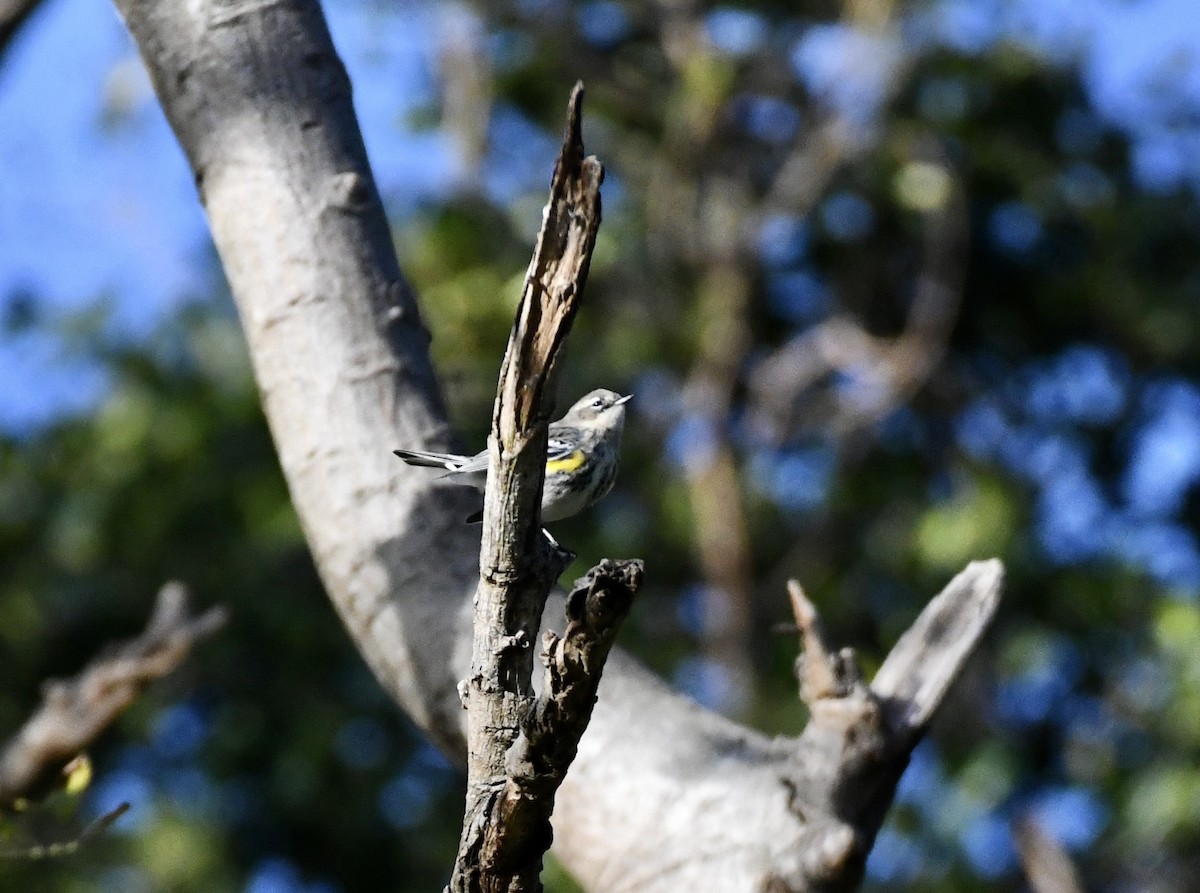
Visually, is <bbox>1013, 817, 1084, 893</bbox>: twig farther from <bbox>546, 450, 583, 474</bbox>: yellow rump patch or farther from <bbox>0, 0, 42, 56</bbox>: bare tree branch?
<bbox>0, 0, 42, 56</bbox>: bare tree branch

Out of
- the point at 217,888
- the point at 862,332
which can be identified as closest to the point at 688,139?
the point at 862,332

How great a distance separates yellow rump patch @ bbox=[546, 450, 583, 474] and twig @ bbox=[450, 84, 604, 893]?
5.24 feet

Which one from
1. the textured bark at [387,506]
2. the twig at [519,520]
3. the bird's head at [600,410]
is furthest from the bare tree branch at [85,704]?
the twig at [519,520]

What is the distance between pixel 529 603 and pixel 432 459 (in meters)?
1.16

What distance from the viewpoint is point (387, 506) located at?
3525 millimetres

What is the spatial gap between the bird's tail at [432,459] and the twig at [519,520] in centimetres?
108

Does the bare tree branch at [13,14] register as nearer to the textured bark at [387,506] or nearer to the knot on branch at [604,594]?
the textured bark at [387,506]

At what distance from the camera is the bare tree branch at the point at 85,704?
505 centimetres

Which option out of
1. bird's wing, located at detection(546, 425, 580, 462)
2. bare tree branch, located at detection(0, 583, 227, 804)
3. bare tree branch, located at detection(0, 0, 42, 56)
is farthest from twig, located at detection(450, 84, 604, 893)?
bare tree branch, located at detection(0, 0, 42, 56)

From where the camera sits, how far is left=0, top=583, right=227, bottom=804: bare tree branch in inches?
199

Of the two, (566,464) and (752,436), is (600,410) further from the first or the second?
(752,436)

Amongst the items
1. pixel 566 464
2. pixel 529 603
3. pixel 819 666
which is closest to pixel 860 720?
pixel 819 666

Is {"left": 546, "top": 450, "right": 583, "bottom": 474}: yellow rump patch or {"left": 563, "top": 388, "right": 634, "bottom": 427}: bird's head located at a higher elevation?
{"left": 546, "top": 450, "right": 583, "bottom": 474}: yellow rump patch

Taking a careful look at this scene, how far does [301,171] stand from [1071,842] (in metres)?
7.19
